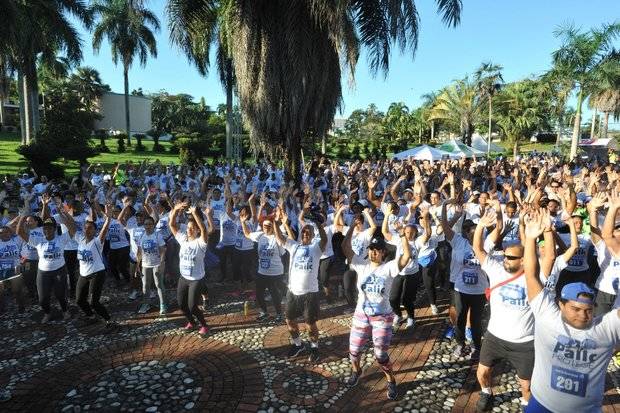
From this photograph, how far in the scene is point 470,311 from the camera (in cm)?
507

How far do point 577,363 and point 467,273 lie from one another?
2.09 meters

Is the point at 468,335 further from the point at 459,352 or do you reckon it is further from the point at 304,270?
the point at 304,270

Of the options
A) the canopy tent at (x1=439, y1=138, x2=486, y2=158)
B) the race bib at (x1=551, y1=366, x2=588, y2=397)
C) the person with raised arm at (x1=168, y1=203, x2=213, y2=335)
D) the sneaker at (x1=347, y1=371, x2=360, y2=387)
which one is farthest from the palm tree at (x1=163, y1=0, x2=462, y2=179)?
the canopy tent at (x1=439, y1=138, x2=486, y2=158)

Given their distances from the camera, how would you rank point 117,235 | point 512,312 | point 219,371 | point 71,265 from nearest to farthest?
point 512,312
point 219,371
point 71,265
point 117,235

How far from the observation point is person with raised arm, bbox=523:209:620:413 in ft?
9.57

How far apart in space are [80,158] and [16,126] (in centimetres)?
3764

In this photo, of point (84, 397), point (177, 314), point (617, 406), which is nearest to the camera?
point (617, 406)

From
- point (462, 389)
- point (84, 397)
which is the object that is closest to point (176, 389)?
point (84, 397)

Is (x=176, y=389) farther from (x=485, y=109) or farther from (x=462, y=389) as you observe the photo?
(x=485, y=109)

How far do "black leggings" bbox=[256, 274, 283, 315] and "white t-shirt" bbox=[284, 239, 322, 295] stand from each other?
3.40 feet

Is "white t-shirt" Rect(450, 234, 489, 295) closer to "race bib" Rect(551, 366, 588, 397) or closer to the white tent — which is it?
"race bib" Rect(551, 366, 588, 397)

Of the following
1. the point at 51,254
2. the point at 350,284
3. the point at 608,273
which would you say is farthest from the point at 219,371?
the point at 608,273

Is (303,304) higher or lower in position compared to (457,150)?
lower

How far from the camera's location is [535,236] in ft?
11.0
